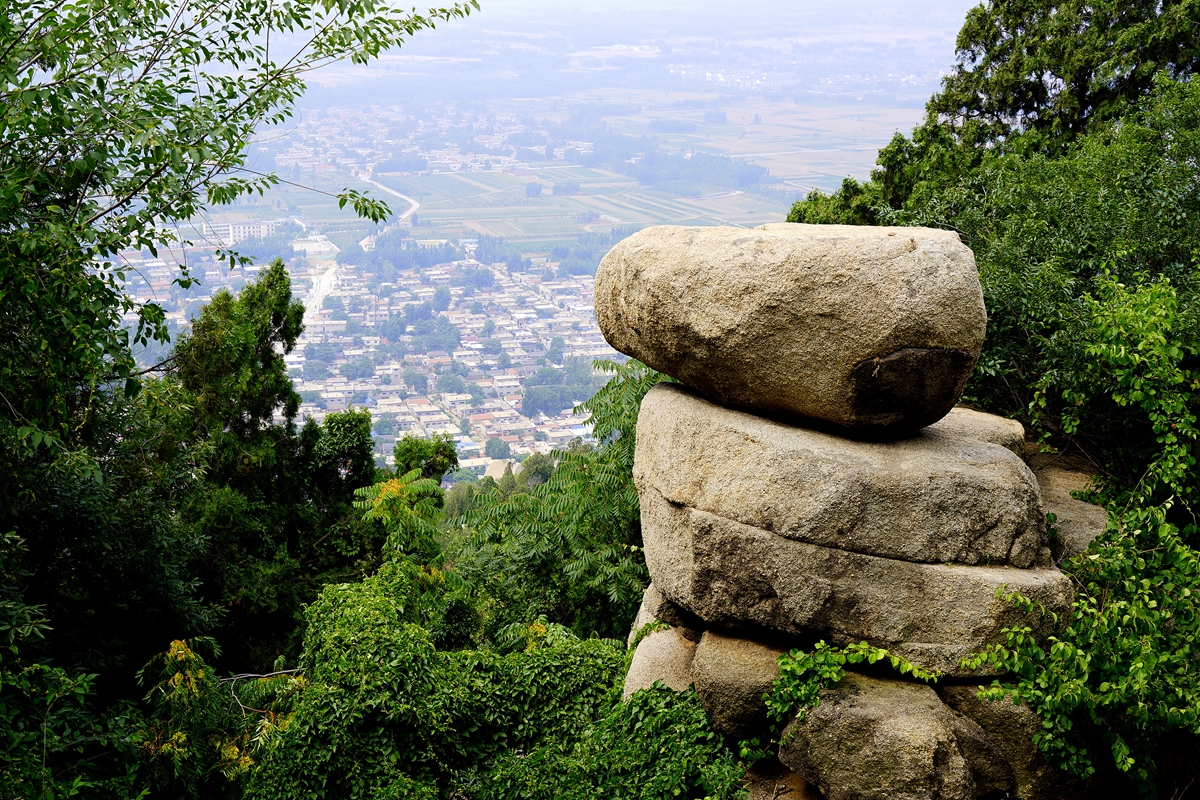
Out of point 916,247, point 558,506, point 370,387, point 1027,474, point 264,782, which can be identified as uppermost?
point 916,247

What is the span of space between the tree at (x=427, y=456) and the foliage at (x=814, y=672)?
1608 cm

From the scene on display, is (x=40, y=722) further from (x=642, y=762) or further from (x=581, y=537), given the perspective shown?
(x=581, y=537)

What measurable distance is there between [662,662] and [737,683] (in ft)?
3.99

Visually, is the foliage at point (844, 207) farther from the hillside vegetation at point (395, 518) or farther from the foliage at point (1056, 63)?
the foliage at point (1056, 63)

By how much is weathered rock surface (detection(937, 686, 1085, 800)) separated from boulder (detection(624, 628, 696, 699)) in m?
2.73

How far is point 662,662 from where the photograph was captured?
9.03 meters

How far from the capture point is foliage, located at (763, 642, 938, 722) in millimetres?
7324

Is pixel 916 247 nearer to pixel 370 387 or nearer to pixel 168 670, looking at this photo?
pixel 168 670

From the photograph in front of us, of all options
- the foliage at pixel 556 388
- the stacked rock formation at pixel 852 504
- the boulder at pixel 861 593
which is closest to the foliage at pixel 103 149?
the stacked rock formation at pixel 852 504

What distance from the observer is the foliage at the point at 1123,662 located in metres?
6.54

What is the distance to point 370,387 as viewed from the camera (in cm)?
7125

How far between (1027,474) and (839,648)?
7.88ft

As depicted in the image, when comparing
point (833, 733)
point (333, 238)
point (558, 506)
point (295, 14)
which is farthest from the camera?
point (333, 238)

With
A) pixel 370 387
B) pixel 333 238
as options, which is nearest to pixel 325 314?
pixel 370 387
